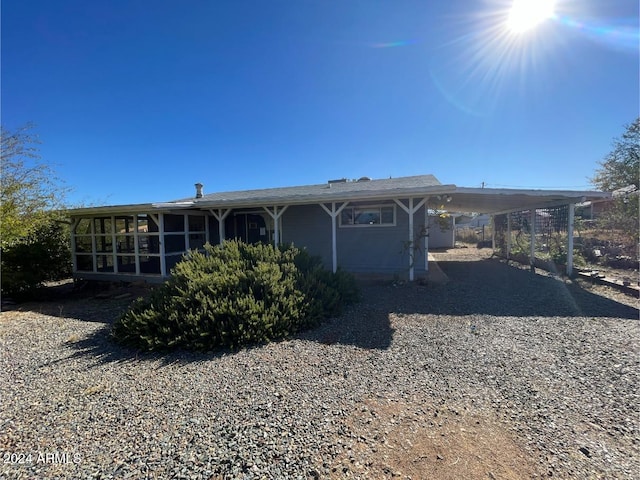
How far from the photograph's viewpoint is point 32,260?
27.4ft

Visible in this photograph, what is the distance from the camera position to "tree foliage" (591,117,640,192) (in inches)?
433

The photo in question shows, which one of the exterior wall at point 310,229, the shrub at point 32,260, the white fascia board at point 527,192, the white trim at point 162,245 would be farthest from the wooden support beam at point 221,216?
the white fascia board at point 527,192

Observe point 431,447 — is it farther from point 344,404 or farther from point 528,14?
point 528,14

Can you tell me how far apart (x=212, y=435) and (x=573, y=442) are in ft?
8.94

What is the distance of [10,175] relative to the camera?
21.4 feet

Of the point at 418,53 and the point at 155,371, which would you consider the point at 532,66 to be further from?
the point at 155,371

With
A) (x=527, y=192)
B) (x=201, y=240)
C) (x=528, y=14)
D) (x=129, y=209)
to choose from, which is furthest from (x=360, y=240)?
(x=129, y=209)

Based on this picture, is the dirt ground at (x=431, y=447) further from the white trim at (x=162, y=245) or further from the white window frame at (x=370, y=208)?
the white trim at (x=162, y=245)

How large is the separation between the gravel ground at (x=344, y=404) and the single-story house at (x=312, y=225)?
10.9 feet

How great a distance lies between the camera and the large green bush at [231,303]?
4.21 metres

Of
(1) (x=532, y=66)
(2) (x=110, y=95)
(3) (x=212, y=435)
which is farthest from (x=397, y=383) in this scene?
(2) (x=110, y=95)

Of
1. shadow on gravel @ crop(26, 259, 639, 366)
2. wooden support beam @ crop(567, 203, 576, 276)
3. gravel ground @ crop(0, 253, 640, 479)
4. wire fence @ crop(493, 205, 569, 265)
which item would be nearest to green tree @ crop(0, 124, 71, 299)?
shadow on gravel @ crop(26, 259, 639, 366)

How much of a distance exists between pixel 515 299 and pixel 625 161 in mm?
10163

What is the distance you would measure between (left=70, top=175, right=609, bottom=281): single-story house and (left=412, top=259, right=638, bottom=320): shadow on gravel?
1.35m
